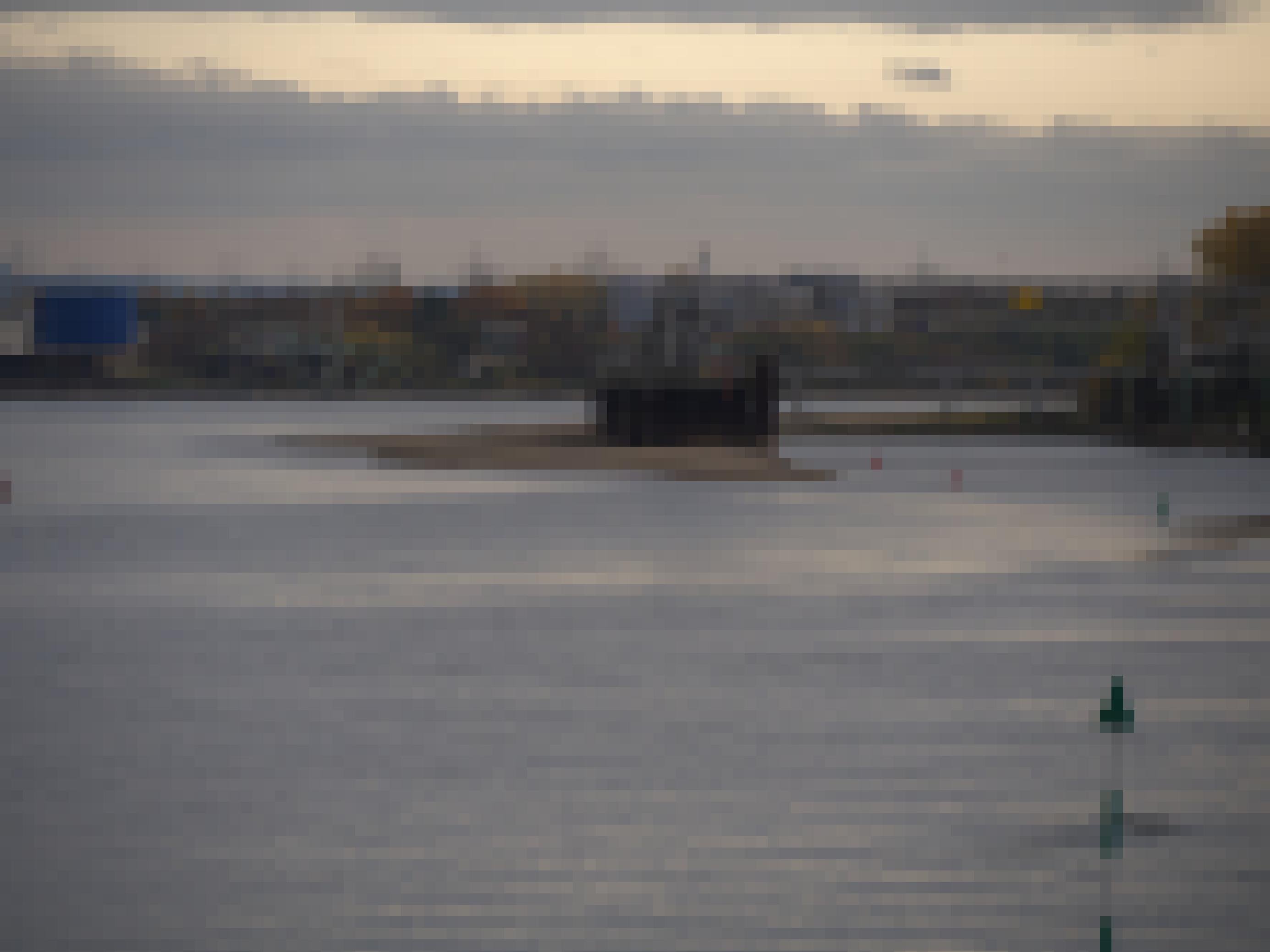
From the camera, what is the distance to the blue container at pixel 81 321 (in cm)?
4075

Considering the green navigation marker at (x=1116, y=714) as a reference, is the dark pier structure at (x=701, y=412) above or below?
above

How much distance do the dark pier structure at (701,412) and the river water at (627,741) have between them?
1066cm

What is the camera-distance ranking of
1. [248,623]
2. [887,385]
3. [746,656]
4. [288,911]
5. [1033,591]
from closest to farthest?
[288,911] < [746,656] < [248,623] < [1033,591] < [887,385]

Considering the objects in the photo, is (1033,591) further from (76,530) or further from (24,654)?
(76,530)

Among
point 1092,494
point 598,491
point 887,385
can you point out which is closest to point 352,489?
point 598,491

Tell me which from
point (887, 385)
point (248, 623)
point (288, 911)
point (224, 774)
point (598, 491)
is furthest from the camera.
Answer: point (887, 385)

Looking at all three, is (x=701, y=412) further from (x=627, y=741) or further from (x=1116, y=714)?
(x=1116, y=714)

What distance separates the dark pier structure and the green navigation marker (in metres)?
17.1

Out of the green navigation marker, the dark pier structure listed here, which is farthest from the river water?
the dark pier structure

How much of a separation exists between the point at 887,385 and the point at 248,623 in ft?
129

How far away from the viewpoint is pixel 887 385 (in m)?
47.2

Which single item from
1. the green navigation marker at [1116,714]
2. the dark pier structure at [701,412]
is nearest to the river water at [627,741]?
the green navigation marker at [1116,714]

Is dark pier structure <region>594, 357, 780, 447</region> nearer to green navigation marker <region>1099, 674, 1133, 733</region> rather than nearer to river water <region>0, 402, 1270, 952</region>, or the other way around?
river water <region>0, 402, 1270, 952</region>

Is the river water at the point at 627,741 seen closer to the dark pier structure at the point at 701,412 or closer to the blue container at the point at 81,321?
the dark pier structure at the point at 701,412
